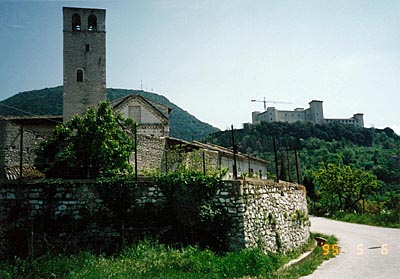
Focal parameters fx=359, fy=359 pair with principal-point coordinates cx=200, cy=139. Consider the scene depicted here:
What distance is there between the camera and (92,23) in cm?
3344

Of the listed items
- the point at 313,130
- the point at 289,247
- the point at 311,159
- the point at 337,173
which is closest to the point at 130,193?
the point at 289,247

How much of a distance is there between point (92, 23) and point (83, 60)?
403cm

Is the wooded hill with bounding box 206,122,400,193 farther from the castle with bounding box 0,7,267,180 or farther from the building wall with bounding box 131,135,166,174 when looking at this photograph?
the building wall with bounding box 131,135,166,174

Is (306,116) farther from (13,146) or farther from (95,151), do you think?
(95,151)

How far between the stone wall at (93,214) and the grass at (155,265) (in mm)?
740

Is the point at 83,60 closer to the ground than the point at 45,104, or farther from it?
closer to the ground

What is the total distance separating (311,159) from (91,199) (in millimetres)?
80276

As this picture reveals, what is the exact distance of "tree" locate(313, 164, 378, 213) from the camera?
41.8m

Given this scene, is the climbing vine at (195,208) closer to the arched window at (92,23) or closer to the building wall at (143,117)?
the building wall at (143,117)

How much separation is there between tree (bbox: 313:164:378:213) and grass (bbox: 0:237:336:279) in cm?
3402

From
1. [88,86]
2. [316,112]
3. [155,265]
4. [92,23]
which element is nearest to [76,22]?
[92,23]

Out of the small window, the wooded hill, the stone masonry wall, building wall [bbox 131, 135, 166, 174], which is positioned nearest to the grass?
the stone masonry wall

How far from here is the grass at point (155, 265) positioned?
8648 mm

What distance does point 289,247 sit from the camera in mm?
14727
